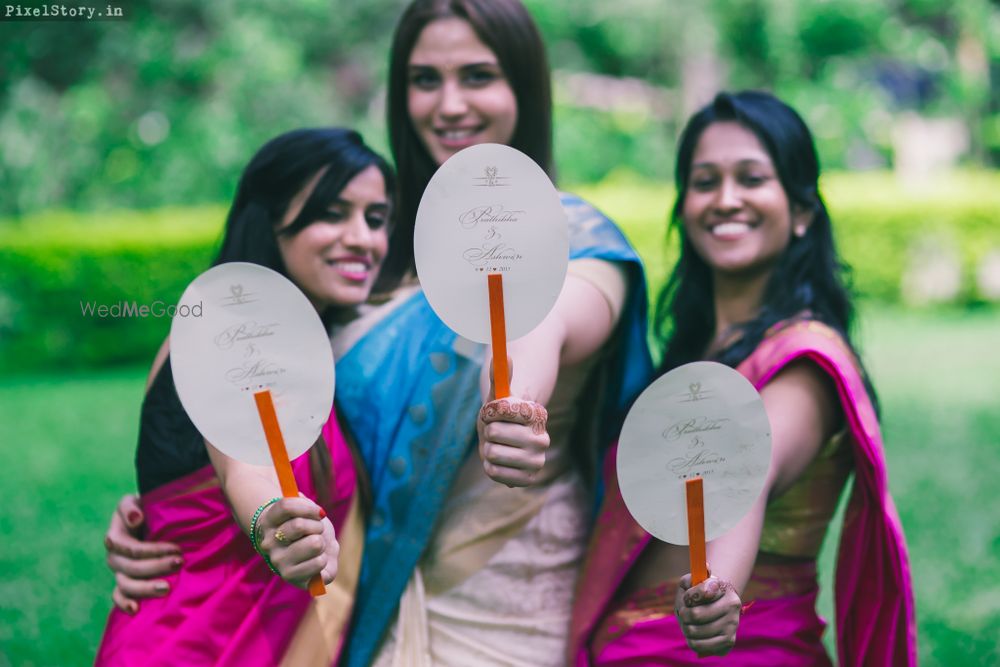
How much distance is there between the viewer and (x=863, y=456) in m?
1.80

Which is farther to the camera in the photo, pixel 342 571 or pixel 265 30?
pixel 265 30

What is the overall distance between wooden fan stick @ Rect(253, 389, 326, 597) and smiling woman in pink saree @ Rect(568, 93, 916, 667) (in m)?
0.59

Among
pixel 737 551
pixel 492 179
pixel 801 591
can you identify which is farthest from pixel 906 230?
pixel 492 179

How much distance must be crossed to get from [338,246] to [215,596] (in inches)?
26.5

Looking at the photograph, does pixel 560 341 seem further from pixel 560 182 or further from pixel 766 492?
pixel 560 182

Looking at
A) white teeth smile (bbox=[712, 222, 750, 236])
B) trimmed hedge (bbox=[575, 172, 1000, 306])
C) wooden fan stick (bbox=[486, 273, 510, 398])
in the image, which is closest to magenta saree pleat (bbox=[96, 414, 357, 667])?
wooden fan stick (bbox=[486, 273, 510, 398])

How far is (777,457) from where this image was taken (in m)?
1.73

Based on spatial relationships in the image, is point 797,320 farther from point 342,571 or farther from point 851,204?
point 851,204

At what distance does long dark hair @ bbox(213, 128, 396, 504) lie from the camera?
1.85 metres

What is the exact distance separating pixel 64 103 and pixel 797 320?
11.0 meters

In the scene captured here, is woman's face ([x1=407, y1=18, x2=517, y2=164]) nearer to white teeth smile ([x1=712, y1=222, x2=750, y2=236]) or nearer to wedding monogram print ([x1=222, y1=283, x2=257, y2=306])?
white teeth smile ([x1=712, y1=222, x2=750, y2=236])

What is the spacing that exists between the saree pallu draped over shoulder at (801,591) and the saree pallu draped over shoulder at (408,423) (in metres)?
0.33

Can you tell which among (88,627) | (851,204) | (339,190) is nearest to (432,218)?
(339,190)

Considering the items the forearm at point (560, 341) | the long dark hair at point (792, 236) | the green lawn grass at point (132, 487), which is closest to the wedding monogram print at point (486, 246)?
the forearm at point (560, 341)
